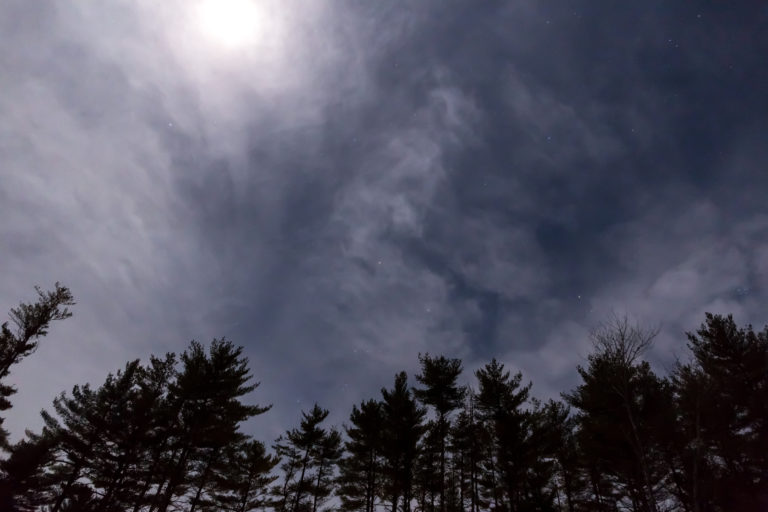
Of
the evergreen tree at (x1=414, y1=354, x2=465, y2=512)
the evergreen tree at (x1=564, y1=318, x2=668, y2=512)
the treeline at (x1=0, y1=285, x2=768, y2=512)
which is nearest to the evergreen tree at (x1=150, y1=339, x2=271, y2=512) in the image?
the treeline at (x1=0, y1=285, x2=768, y2=512)

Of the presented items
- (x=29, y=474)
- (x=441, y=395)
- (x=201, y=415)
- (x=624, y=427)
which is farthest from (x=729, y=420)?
(x=29, y=474)

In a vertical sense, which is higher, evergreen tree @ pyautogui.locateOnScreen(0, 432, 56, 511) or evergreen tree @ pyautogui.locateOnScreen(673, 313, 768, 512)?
evergreen tree @ pyautogui.locateOnScreen(673, 313, 768, 512)

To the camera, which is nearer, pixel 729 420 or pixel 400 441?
pixel 729 420

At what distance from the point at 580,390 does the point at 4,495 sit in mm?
36647

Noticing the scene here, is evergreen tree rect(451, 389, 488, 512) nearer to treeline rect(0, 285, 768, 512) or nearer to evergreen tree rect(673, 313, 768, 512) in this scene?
treeline rect(0, 285, 768, 512)

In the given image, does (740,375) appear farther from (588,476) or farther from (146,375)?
(146,375)

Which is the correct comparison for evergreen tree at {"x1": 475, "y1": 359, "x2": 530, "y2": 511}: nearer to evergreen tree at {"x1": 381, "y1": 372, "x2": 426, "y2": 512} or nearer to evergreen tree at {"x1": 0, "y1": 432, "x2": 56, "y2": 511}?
evergreen tree at {"x1": 381, "y1": 372, "x2": 426, "y2": 512}

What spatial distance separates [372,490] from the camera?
83.7ft

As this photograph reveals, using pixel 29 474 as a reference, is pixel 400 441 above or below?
above

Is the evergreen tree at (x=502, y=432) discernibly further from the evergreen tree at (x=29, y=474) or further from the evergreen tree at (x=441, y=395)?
the evergreen tree at (x=29, y=474)

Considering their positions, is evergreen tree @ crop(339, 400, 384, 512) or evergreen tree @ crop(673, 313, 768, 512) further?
evergreen tree @ crop(339, 400, 384, 512)

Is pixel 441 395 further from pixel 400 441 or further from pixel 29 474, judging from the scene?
pixel 29 474

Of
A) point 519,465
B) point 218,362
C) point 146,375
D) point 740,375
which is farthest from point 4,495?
point 740,375

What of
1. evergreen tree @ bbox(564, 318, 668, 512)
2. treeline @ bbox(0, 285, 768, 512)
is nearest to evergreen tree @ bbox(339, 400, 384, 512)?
treeline @ bbox(0, 285, 768, 512)
